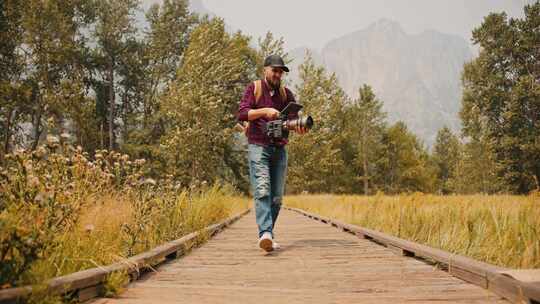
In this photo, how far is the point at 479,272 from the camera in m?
3.05

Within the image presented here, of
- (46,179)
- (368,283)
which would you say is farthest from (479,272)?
(46,179)

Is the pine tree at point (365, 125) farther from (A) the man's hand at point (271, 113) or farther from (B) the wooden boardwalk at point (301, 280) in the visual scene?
(B) the wooden boardwalk at point (301, 280)

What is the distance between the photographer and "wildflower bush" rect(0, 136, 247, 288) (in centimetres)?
222

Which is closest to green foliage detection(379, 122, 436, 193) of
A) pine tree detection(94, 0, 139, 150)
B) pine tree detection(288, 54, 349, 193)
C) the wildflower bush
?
pine tree detection(288, 54, 349, 193)

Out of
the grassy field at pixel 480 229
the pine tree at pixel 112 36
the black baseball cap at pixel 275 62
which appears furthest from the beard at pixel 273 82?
the pine tree at pixel 112 36

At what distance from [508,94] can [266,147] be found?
33.6 meters

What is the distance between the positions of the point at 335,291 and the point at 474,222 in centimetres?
251

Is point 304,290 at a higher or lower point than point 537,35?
lower

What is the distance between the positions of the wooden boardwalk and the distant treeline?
21058 mm

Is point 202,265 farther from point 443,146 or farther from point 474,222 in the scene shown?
point 443,146

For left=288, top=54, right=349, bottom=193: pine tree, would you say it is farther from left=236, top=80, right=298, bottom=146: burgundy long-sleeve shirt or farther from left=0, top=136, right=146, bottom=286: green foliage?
left=0, top=136, right=146, bottom=286: green foliage

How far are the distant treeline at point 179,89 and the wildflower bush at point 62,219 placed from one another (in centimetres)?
2041

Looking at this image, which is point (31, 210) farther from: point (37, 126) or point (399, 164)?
point (399, 164)

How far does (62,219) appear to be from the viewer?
292 centimetres
